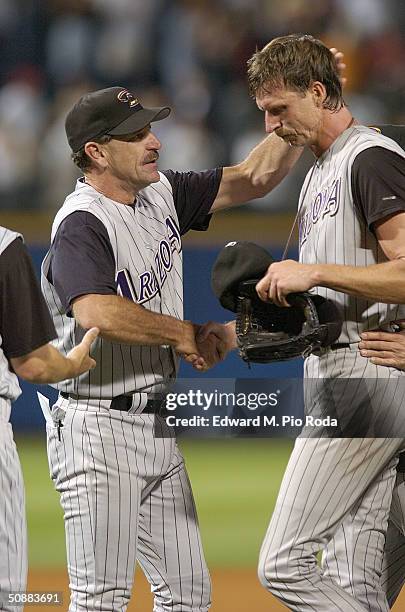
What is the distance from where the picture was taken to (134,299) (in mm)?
3100

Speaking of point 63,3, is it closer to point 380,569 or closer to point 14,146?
point 14,146

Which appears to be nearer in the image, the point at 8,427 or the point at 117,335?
the point at 8,427

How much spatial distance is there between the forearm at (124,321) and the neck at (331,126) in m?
0.70

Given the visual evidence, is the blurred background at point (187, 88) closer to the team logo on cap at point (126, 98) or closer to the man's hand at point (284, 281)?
the team logo on cap at point (126, 98)

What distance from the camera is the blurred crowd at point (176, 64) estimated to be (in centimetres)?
772

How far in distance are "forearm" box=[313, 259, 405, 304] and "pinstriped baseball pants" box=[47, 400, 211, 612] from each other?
765 mm

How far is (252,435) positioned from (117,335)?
64 cm

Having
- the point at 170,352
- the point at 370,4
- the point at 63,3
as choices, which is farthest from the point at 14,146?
the point at 170,352

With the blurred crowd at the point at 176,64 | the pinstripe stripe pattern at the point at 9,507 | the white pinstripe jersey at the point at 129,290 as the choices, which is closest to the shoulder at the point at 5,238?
the pinstripe stripe pattern at the point at 9,507

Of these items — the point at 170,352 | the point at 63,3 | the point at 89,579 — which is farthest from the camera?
the point at 63,3

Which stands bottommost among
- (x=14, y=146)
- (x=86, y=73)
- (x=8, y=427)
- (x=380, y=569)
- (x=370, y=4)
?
(x=380, y=569)

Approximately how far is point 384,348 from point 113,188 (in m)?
1.01

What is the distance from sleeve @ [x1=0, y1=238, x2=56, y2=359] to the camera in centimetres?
238

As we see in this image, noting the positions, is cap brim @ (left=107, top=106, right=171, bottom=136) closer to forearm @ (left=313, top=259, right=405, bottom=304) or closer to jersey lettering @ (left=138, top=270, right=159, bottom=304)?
jersey lettering @ (left=138, top=270, right=159, bottom=304)
